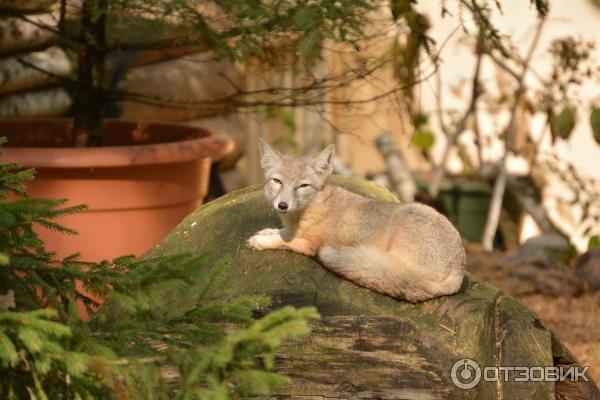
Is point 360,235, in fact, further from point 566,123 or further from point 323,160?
point 566,123

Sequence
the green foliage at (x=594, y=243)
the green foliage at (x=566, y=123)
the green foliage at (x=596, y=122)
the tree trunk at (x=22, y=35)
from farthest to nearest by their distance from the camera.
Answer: the green foliage at (x=594, y=243), the green foliage at (x=566, y=123), the tree trunk at (x=22, y=35), the green foliage at (x=596, y=122)

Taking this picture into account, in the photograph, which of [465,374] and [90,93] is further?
[90,93]

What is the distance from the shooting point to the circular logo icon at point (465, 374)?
231cm

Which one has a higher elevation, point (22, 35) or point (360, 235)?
point (22, 35)

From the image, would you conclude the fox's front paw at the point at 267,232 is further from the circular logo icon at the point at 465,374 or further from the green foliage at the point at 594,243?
the green foliage at the point at 594,243

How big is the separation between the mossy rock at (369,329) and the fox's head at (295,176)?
19cm

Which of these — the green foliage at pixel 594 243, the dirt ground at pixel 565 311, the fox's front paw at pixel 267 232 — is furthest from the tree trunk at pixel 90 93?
the green foliage at pixel 594 243

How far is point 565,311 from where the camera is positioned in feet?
14.2

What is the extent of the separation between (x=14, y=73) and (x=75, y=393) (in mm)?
3085

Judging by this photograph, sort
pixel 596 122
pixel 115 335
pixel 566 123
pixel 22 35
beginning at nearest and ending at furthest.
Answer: pixel 115 335 → pixel 596 122 → pixel 22 35 → pixel 566 123

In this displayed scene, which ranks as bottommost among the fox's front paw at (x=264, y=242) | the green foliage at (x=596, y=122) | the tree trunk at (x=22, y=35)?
the fox's front paw at (x=264, y=242)

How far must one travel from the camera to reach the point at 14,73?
14.4 ft

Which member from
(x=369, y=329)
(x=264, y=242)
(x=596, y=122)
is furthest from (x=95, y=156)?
(x=596, y=122)

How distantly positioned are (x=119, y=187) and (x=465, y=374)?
1.94m
